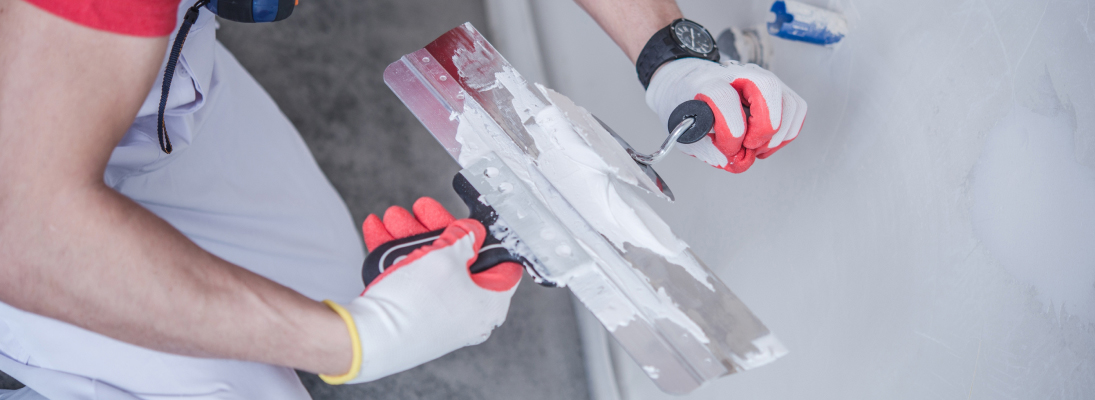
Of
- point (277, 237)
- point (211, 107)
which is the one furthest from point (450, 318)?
point (211, 107)

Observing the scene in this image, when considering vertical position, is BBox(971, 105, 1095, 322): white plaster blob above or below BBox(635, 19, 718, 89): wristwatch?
below

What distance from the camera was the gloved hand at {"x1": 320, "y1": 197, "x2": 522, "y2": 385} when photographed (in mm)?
654

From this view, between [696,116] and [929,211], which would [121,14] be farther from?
[929,211]

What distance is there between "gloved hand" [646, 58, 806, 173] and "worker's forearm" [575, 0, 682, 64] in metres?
0.09

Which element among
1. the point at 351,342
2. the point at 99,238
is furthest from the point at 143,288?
the point at 351,342

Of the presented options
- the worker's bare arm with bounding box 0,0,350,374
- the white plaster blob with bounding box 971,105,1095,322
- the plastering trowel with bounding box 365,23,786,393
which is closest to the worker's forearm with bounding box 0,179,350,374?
the worker's bare arm with bounding box 0,0,350,374

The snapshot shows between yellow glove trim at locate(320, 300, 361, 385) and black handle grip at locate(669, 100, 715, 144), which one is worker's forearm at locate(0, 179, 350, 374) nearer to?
yellow glove trim at locate(320, 300, 361, 385)

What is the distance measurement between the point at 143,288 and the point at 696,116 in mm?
698

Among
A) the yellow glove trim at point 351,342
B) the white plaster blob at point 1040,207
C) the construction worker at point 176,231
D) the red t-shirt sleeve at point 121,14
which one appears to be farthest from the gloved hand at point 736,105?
the red t-shirt sleeve at point 121,14

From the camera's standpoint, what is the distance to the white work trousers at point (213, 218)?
2.55 feet

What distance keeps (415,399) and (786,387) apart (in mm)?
843

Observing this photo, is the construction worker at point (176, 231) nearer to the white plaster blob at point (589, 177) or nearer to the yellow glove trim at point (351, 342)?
the yellow glove trim at point (351, 342)

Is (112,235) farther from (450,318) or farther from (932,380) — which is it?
(932,380)

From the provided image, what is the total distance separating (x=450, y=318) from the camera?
69 cm
